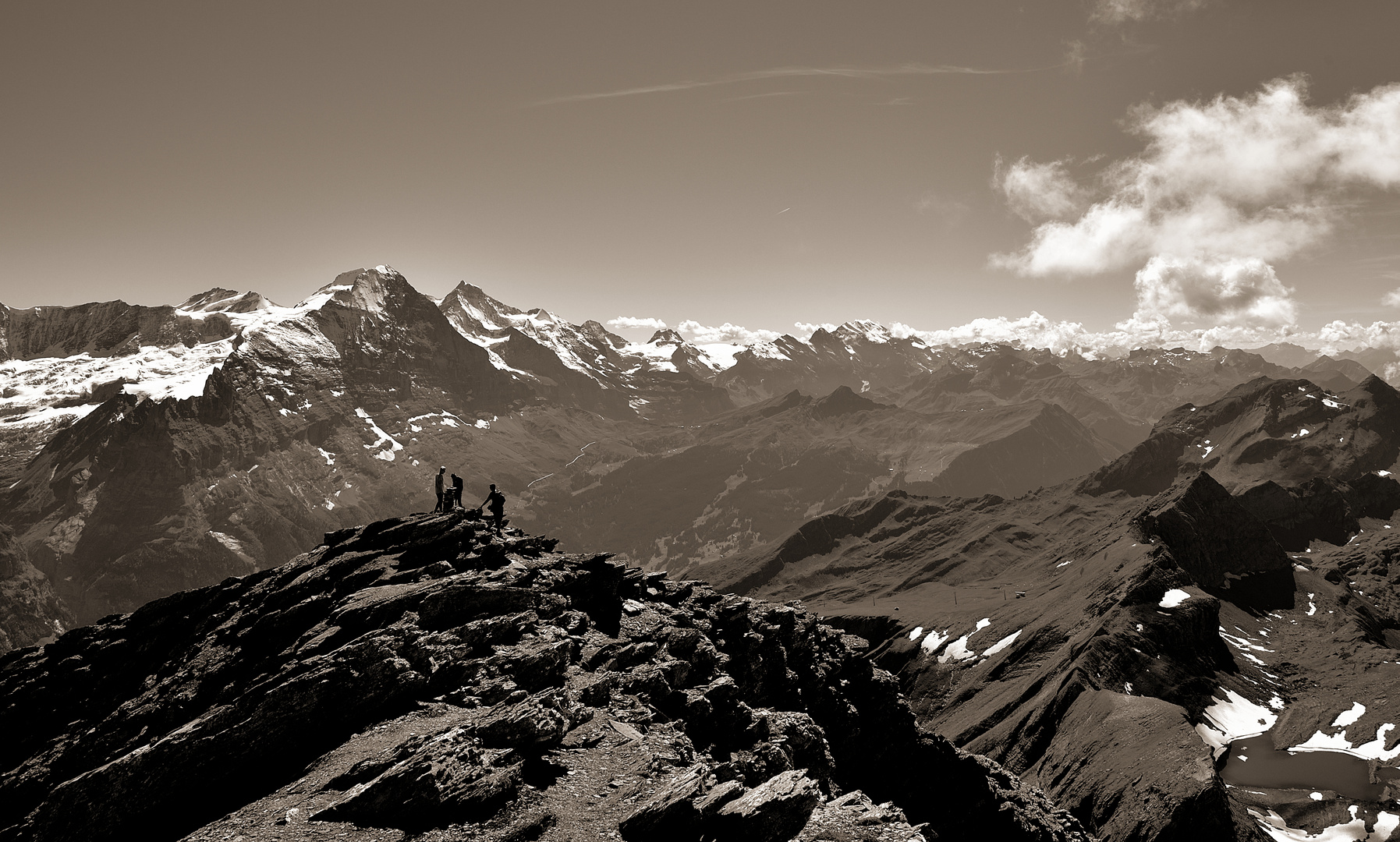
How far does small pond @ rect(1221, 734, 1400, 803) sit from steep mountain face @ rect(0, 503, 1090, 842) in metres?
122

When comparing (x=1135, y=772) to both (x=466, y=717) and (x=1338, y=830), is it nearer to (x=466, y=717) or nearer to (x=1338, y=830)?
(x=1338, y=830)

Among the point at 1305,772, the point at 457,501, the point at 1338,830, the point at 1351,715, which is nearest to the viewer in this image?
the point at 457,501

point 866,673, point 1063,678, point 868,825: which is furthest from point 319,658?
point 1063,678

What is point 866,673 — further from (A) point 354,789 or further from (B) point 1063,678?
(B) point 1063,678

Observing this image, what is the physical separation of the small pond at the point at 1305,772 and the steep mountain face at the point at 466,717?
121609 mm

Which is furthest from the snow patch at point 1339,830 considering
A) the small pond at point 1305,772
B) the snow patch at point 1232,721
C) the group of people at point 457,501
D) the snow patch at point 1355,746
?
the group of people at point 457,501

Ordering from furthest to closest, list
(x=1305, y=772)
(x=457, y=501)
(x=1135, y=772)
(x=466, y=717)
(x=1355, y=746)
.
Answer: (x=1355, y=746) → (x=1305, y=772) → (x=1135, y=772) → (x=457, y=501) → (x=466, y=717)

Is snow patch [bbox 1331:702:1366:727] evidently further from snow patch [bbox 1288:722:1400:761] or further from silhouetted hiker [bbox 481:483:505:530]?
silhouetted hiker [bbox 481:483:505:530]

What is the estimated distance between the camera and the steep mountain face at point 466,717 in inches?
1667

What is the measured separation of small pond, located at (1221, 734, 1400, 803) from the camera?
155375 mm

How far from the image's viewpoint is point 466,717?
49594 mm

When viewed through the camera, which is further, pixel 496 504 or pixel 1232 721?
pixel 1232 721

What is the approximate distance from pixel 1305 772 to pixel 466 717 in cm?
19998

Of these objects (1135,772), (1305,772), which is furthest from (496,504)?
(1305,772)
